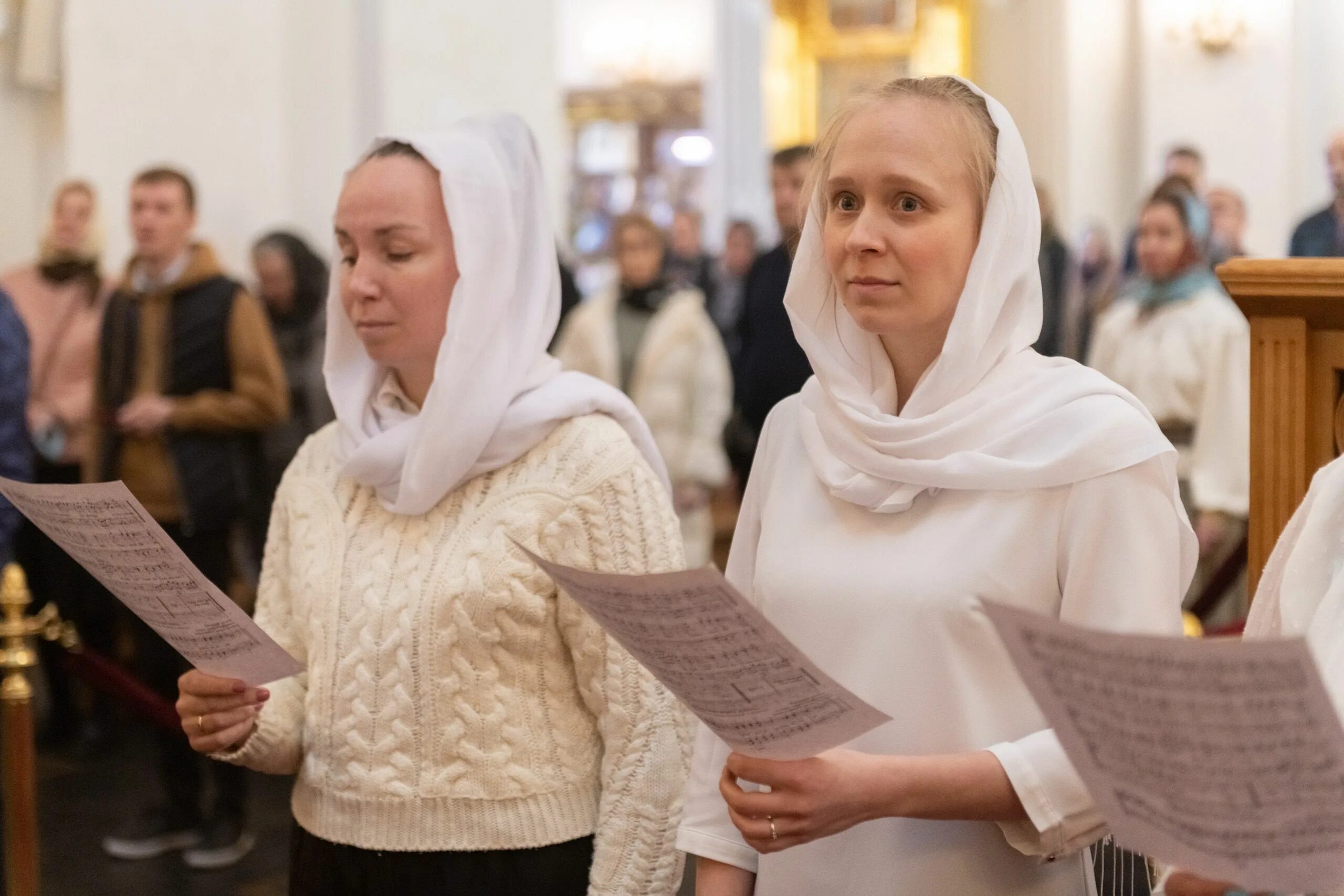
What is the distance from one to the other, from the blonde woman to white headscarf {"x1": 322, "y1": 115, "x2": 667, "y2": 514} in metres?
4.40

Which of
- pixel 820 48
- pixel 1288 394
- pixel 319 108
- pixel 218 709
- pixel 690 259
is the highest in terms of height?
pixel 820 48

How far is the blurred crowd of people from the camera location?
4.94 meters

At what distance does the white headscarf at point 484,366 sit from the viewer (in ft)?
7.35

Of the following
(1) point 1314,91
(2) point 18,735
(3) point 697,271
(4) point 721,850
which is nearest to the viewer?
(4) point 721,850

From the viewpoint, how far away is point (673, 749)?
7.20 feet

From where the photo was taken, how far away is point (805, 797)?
5.30ft

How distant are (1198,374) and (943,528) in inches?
160

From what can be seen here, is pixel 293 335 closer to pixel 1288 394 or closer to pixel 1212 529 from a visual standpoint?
pixel 1212 529

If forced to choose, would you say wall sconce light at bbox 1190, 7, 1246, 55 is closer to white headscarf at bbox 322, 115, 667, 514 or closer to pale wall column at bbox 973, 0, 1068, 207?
pale wall column at bbox 973, 0, 1068, 207

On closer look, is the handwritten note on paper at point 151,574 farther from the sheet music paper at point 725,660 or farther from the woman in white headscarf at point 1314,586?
the woman in white headscarf at point 1314,586

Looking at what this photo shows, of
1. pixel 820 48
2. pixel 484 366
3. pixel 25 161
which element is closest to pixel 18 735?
pixel 484 366

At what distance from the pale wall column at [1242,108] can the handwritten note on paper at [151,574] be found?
9.81 metres

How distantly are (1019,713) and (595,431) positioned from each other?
0.77 metres

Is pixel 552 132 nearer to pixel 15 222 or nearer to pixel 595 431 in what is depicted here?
pixel 15 222
